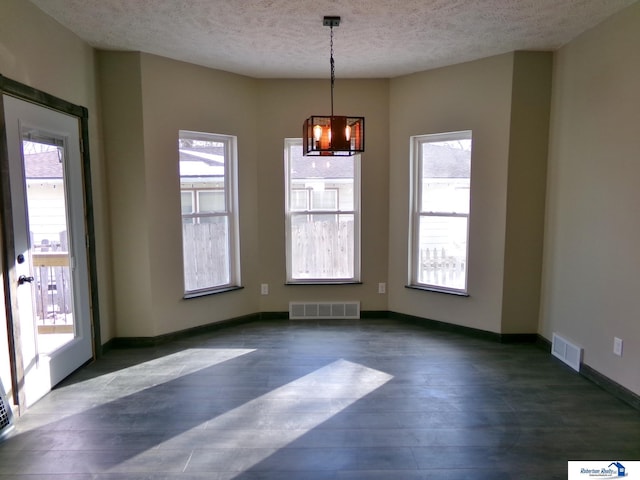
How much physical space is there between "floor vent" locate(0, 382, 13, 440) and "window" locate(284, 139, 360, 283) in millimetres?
2951

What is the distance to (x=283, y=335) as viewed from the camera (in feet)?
14.6

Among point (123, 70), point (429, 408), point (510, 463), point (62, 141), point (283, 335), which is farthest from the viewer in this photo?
point (283, 335)

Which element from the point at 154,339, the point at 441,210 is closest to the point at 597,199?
the point at 441,210

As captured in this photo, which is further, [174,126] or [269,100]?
[269,100]

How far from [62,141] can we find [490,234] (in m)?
3.92

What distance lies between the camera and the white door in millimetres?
2820

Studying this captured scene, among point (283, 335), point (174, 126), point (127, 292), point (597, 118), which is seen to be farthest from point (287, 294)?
point (597, 118)

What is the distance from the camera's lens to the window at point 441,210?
446 centimetres

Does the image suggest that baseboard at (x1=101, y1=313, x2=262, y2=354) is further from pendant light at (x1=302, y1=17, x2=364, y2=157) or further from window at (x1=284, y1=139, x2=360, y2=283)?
pendant light at (x1=302, y1=17, x2=364, y2=157)

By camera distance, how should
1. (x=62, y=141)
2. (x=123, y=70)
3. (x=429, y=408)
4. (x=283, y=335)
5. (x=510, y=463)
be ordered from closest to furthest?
(x=510, y=463), (x=429, y=408), (x=62, y=141), (x=123, y=70), (x=283, y=335)

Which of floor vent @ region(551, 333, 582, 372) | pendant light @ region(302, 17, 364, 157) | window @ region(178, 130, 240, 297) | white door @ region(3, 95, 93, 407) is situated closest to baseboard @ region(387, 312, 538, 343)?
floor vent @ region(551, 333, 582, 372)

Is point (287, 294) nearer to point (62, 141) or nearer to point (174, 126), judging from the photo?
point (174, 126)

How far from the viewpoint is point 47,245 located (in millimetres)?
3160

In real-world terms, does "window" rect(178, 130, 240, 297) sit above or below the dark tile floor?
above
